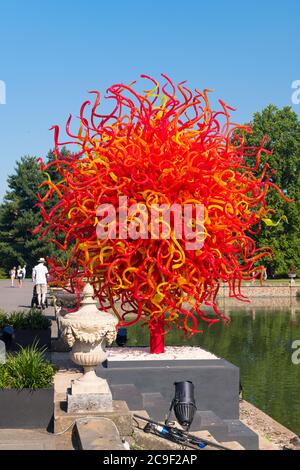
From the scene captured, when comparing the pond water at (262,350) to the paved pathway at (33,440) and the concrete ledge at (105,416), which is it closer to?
the concrete ledge at (105,416)

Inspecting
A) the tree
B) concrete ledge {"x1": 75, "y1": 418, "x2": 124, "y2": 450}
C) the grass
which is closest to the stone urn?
concrete ledge {"x1": 75, "y1": 418, "x2": 124, "y2": 450}

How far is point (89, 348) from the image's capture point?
8852 millimetres

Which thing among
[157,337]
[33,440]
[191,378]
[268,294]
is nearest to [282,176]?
[268,294]

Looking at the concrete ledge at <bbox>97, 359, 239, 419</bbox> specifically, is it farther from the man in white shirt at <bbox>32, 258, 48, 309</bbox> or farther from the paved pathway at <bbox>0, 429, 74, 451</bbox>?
the man in white shirt at <bbox>32, 258, 48, 309</bbox>

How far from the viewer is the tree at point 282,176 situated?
173 feet

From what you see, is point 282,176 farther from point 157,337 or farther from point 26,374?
point 26,374

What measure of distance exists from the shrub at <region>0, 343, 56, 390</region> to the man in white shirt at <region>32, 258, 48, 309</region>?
1370 centimetres

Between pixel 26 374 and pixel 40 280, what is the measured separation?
1487 centimetres

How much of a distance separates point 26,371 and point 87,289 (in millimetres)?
1241

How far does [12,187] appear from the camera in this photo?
215ft

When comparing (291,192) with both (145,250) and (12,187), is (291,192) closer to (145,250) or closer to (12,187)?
(12,187)

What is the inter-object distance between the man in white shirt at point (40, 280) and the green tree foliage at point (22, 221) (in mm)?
36128

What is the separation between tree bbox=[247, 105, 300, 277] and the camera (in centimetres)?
5284

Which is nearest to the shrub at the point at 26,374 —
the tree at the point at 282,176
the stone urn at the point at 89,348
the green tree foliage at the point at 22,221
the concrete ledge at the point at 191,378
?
the stone urn at the point at 89,348
